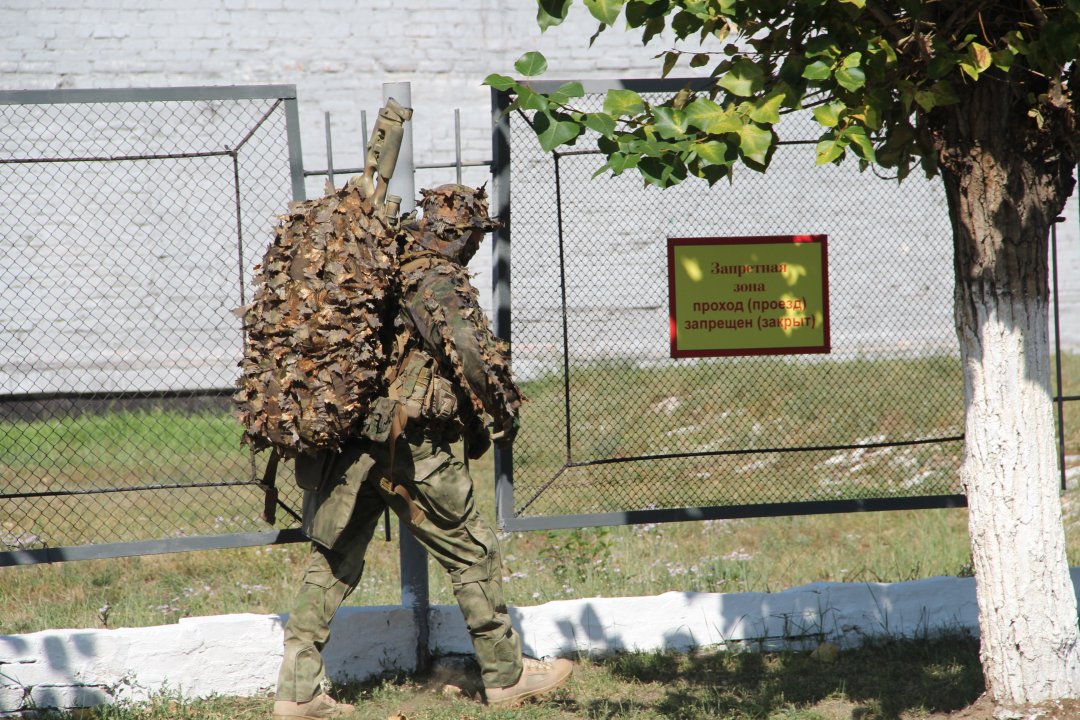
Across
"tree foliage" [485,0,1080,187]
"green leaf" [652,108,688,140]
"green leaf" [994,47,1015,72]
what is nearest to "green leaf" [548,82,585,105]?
"tree foliage" [485,0,1080,187]

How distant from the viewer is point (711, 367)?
430cm

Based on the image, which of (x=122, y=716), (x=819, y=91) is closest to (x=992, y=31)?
(x=819, y=91)

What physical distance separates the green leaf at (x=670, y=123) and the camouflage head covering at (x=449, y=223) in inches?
39.4

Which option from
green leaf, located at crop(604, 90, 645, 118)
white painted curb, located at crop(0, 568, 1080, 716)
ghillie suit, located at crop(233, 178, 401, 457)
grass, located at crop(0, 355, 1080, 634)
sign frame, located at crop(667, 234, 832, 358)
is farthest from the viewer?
grass, located at crop(0, 355, 1080, 634)

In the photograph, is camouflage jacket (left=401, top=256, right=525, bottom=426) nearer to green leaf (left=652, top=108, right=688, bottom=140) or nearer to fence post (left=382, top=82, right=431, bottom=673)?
fence post (left=382, top=82, right=431, bottom=673)

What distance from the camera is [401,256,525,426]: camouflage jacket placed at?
10.4 feet

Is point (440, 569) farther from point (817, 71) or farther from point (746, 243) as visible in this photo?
point (817, 71)

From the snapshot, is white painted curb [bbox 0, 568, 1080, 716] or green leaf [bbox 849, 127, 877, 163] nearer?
green leaf [bbox 849, 127, 877, 163]

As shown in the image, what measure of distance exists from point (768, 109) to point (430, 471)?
1816 mm

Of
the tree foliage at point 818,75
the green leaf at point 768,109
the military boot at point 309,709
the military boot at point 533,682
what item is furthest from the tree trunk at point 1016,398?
the military boot at point 309,709

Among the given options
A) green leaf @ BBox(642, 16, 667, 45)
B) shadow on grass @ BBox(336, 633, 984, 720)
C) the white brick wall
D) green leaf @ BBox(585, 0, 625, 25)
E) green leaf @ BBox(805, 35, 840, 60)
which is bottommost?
shadow on grass @ BBox(336, 633, 984, 720)

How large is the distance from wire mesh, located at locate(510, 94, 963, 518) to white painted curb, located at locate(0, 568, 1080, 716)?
19.8 inches

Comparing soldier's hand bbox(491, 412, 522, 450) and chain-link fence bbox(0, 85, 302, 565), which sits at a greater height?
chain-link fence bbox(0, 85, 302, 565)

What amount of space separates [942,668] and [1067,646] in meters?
0.81
